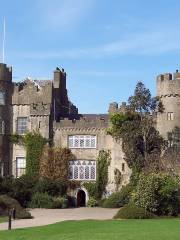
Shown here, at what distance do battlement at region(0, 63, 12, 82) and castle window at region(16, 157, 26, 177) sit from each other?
29.7 feet

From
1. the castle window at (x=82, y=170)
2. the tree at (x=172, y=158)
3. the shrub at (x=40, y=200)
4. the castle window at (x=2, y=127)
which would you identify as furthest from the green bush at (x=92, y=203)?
the castle window at (x=2, y=127)

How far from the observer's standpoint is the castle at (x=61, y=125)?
60.1 m

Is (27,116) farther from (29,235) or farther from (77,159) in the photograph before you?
(29,235)

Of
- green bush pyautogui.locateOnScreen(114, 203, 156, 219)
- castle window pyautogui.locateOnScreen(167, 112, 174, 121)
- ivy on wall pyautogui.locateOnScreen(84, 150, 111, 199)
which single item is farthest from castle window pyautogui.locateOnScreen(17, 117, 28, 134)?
green bush pyautogui.locateOnScreen(114, 203, 156, 219)

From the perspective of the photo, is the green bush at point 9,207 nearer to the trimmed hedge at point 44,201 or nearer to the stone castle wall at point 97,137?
the trimmed hedge at point 44,201

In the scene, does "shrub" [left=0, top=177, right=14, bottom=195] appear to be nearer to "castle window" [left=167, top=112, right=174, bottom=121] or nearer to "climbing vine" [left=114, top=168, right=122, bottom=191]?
"climbing vine" [left=114, top=168, right=122, bottom=191]

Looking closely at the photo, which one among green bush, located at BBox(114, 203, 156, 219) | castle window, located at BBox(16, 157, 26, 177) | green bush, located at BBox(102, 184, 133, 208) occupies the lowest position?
green bush, located at BBox(114, 203, 156, 219)

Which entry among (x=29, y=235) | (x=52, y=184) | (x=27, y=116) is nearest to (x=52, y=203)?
(x=52, y=184)

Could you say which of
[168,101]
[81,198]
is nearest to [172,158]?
[168,101]

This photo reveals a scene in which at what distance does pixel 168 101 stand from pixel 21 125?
16.5m

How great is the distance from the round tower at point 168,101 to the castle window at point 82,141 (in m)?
7.42

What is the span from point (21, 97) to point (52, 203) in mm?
Answer: 13497

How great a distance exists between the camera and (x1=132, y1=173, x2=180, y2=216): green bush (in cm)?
4472

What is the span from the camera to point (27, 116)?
2504 inches
